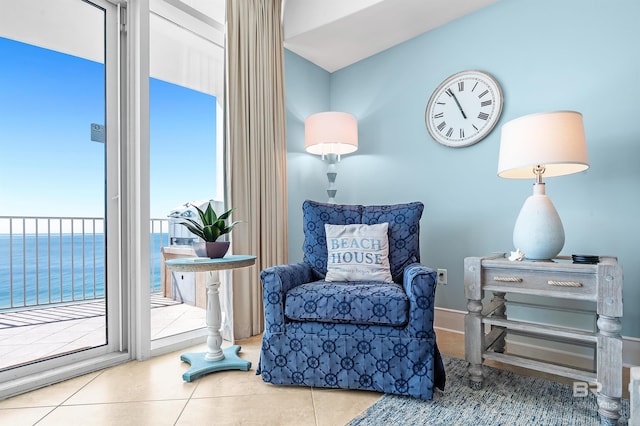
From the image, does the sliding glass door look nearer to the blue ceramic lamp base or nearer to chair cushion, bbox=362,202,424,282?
the blue ceramic lamp base

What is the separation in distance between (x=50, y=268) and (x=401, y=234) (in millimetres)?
2662

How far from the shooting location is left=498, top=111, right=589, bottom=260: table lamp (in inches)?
62.5

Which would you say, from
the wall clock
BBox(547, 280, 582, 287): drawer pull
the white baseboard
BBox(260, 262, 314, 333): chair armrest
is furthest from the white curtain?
BBox(547, 280, 582, 287): drawer pull

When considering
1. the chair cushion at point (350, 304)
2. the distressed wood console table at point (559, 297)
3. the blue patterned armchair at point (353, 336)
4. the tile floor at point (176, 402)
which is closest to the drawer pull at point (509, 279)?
the distressed wood console table at point (559, 297)

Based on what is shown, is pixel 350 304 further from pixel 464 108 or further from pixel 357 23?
pixel 357 23

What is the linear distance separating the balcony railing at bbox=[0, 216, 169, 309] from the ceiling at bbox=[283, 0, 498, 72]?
74.9 inches

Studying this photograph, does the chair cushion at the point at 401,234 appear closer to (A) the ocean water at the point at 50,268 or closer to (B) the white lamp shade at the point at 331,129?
(B) the white lamp shade at the point at 331,129

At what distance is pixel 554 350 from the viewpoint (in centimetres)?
206

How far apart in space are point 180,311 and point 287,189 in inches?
56.6

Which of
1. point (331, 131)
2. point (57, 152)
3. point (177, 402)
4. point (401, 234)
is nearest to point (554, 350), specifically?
point (401, 234)

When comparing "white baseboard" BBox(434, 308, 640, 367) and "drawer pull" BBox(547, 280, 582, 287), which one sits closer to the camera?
"drawer pull" BBox(547, 280, 582, 287)

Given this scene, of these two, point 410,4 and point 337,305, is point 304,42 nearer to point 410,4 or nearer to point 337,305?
point 410,4

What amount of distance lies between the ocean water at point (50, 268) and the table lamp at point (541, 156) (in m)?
2.07

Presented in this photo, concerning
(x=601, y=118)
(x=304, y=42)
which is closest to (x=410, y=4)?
(x=304, y=42)
